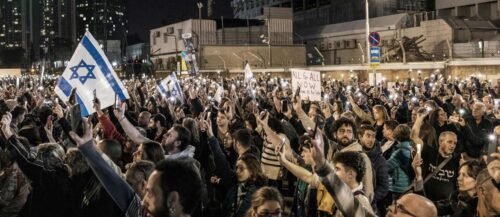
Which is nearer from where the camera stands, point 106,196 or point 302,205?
point 106,196

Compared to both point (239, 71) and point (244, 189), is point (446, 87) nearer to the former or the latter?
point (244, 189)

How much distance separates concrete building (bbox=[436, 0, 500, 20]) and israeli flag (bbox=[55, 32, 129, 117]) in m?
38.2

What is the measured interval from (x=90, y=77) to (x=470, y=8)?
41.2 meters

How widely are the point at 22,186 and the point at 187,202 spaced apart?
7.37 feet

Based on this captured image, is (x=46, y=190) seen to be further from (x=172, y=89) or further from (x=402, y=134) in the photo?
(x=172, y=89)

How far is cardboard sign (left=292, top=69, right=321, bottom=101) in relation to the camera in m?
11.1

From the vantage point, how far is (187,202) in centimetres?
280

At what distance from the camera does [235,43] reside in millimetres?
47531

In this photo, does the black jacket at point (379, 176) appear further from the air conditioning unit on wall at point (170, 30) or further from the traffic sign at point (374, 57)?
the air conditioning unit on wall at point (170, 30)

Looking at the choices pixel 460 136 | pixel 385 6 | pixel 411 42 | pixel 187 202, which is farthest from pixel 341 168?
pixel 385 6

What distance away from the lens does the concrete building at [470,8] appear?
133ft

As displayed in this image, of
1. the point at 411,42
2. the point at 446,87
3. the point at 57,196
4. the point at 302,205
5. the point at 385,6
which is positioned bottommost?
the point at 302,205

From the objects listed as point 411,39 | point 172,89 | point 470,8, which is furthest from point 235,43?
point 172,89

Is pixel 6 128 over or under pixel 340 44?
under
